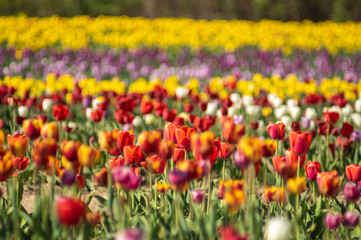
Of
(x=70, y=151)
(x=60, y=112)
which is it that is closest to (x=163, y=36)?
(x=60, y=112)

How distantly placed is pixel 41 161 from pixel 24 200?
1.49 metres

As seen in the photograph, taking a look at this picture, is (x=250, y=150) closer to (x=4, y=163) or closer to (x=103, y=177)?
(x=103, y=177)

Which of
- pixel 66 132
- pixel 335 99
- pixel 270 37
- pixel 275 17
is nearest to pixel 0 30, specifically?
pixel 270 37

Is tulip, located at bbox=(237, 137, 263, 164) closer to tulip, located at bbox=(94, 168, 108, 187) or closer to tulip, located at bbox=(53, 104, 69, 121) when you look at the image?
tulip, located at bbox=(94, 168, 108, 187)

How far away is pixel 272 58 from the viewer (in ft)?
24.0

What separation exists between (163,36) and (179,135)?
794 centimetres

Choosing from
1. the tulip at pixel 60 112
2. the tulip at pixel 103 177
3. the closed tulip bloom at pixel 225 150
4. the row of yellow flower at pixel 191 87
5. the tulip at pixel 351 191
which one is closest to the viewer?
the tulip at pixel 351 191

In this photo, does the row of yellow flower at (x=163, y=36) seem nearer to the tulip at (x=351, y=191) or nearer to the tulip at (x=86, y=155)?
the tulip at (x=351, y=191)

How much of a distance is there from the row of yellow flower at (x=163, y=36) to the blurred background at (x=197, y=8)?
15.1 feet

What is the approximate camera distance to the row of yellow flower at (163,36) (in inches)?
342

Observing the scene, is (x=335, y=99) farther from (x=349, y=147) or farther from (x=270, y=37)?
(x=270, y=37)

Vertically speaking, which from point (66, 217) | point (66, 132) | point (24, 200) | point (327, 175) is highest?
point (66, 217)

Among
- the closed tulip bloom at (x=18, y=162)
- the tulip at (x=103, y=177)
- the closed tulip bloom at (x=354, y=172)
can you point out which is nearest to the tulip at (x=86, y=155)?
the tulip at (x=103, y=177)

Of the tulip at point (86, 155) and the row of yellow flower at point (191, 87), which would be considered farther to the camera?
the row of yellow flower at point (191, 87)
